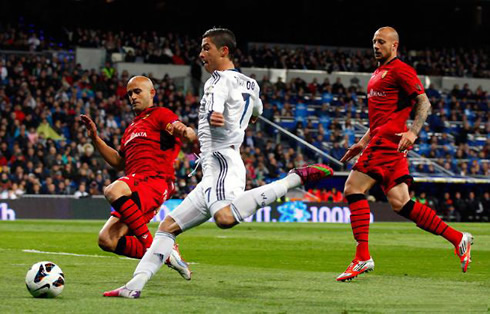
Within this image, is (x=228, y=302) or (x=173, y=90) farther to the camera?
(x=173, y=90)

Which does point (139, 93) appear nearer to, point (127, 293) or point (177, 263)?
point (177, 263)

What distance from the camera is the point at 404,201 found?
9.49m

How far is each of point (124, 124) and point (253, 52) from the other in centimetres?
1100

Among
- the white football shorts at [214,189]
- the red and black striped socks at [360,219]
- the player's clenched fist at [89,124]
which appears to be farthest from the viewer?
the red and black striped socks at [360,219]

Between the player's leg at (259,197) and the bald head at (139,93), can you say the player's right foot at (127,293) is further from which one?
the bald head at (139,93)

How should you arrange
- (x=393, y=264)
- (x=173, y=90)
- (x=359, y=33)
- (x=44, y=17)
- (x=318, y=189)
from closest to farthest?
(x=393, y=264) → (x=318, y=189) → (x=173, y=90) → (x=44, y=17) → (x=359, y=33)

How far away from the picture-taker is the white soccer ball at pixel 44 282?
7113 mm

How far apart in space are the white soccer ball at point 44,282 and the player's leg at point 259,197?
130 cm

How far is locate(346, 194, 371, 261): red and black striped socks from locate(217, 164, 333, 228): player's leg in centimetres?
189

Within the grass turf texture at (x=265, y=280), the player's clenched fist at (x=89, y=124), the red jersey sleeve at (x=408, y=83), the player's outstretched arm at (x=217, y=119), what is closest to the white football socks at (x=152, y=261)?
the grass turf texture at (x=265, y=280)

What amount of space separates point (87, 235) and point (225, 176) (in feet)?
38.8

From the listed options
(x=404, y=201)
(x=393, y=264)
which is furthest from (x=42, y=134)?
(x=404, y=201)

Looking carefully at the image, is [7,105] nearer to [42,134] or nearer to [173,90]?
[42,134]

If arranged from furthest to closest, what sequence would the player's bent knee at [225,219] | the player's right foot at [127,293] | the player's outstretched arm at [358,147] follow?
the player's outstretched arm at [358,147] < the player's bent knee at [225,219] < the player's right foot at [127,293]
